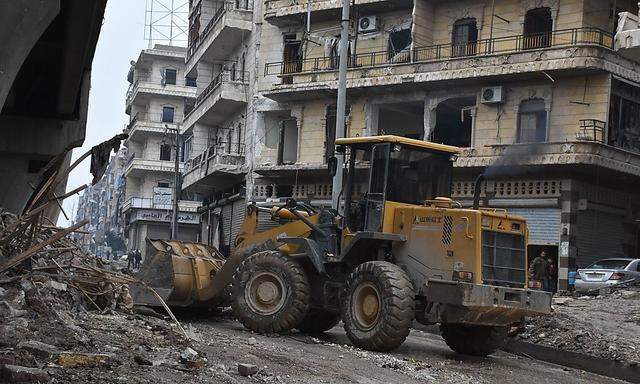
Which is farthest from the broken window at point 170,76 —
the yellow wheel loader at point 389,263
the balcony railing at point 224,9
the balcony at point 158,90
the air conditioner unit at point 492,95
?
the yellow wheel loader at point 389,263

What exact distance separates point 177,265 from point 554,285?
1689 centimetres

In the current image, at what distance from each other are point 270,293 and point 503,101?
18.2 m

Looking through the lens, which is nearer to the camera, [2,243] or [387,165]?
[2,243]

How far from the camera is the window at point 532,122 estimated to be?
98.5 ft

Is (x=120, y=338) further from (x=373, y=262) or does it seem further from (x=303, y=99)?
(x=303, y=99)

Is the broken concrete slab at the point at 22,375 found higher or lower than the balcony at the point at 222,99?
lower

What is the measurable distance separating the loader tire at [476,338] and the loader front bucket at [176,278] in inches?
158

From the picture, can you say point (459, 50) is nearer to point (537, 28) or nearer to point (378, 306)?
point (537, 28)

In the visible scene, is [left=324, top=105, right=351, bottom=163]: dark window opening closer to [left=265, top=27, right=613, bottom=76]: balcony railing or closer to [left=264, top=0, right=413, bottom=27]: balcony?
[left=265, top=27, right=613, bottom=76]: balcony railing

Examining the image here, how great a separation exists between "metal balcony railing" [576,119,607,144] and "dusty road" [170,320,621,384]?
14904 millimetres

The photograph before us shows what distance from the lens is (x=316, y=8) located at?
35656mm

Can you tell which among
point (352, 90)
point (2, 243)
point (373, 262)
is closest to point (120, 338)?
point (2, 243)

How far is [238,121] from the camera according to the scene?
136 ft

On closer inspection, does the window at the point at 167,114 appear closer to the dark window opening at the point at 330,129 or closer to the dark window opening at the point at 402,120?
the dark window opening at the point at 330,129
